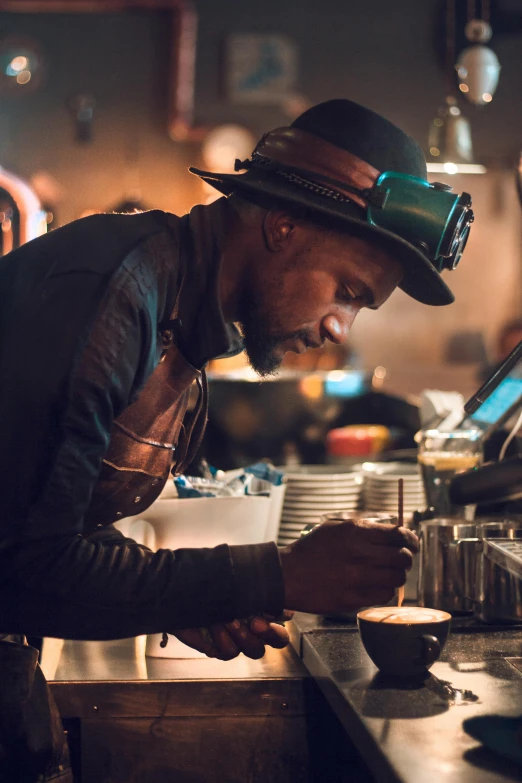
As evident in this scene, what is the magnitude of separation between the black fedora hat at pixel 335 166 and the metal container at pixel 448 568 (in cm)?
45

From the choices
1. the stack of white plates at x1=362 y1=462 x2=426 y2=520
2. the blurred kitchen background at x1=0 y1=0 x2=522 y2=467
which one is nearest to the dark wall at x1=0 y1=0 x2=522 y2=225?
the blurred kitchen background at x1=0 y1=0 x2=522 y2=467

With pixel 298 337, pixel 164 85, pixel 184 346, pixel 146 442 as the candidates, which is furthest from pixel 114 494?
pixel 164 85

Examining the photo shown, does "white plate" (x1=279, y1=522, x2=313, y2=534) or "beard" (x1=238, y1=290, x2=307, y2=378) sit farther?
"white plate" (x1=279, y1=522, x2=313, y2=534)

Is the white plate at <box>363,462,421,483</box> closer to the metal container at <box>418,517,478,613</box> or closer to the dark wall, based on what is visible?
the metal container at <box>418,517,478,613</box>

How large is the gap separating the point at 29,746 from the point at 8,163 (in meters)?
6.42

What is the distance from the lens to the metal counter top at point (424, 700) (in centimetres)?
102

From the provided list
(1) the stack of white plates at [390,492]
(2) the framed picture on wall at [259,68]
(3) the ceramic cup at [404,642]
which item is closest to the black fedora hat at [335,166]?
(3) the ceramic cup at [404,642]

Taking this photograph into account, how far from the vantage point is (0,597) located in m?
1.15

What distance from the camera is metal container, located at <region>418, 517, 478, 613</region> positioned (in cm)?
166

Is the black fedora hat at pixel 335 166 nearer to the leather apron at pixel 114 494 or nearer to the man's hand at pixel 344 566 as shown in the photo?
the leather apron at pixel 114 494

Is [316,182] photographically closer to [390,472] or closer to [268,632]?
[268,632]

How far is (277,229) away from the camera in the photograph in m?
1.49

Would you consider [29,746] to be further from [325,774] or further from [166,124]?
[166,124]

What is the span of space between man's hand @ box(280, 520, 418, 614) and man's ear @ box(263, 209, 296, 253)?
0.47m
